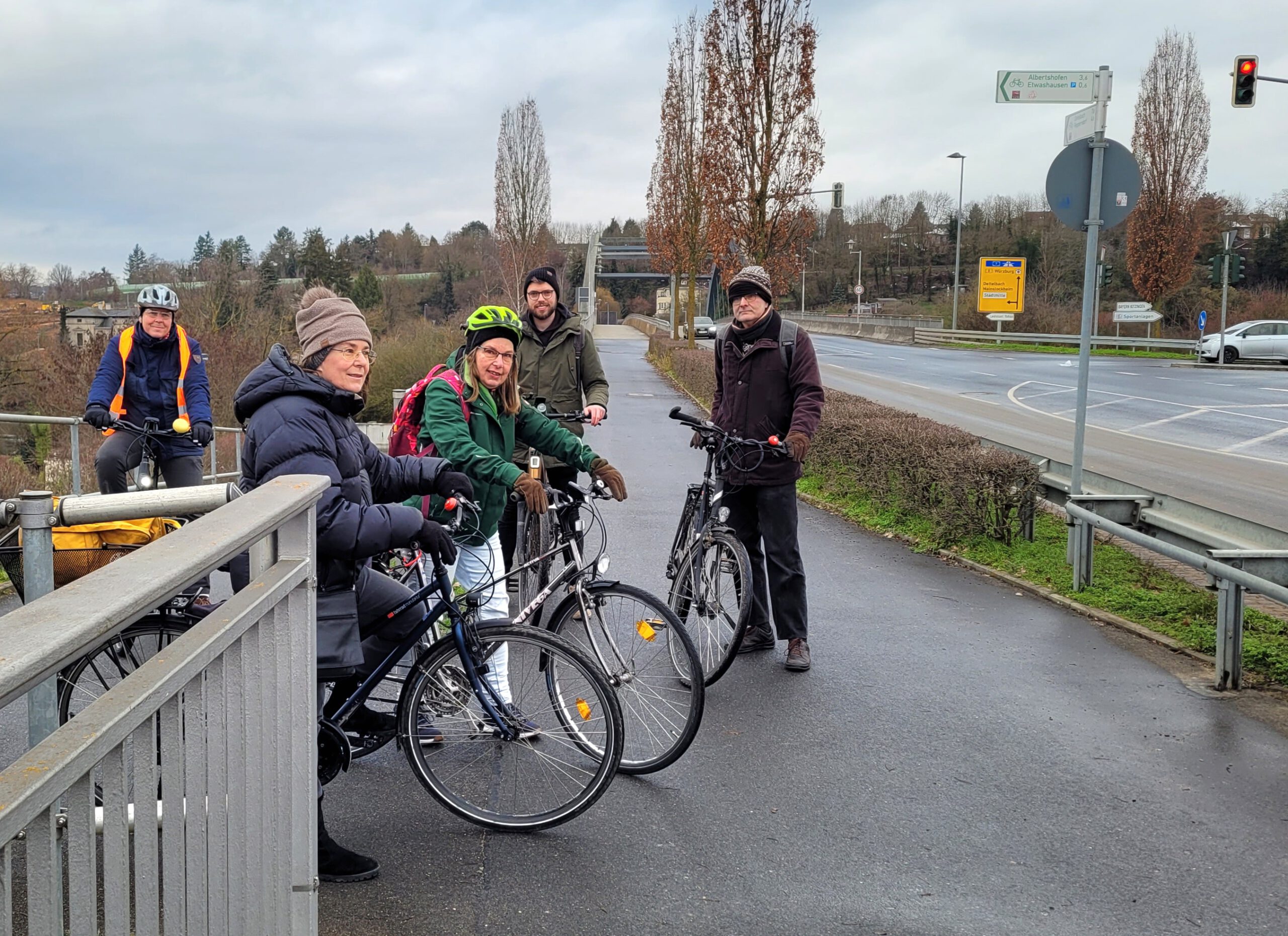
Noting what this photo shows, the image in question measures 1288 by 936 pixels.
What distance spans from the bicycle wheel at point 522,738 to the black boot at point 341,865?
0.41 meters

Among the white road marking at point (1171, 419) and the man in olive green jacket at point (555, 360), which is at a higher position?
the man in olive green jacket at point (555, 360)

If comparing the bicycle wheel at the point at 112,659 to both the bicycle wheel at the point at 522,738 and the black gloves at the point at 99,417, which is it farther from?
the black gloves at the point at 99,417

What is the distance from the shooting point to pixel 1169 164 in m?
49.5

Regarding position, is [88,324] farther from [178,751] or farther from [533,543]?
[178,751]

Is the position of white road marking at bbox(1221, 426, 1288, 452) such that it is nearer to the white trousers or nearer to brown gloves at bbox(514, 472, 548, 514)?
the white trousers

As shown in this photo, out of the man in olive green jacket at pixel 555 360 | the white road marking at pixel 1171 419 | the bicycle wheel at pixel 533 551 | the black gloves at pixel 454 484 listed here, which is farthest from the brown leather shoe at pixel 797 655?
the white road marking at pixel 1171 419

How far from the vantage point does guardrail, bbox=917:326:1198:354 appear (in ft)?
149

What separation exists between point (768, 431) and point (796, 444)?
0.39 m

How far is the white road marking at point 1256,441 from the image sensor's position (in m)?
16.6

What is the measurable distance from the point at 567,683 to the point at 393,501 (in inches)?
42.1

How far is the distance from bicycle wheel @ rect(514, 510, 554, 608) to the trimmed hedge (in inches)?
155

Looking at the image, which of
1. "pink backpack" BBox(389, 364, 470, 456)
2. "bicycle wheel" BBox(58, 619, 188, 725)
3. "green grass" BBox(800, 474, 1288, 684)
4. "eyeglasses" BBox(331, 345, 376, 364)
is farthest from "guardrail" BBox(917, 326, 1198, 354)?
"bicycle wheel" BBox(58, 619, 188, 725)

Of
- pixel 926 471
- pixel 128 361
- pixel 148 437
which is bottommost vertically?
pixel 926 471

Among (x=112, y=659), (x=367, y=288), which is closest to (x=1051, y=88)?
(x=112, y=659)
